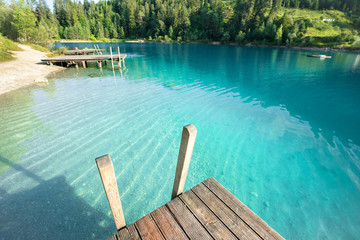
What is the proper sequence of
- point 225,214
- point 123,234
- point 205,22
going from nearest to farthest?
1. point 123,234
2. point 225,214
3. point 205,22

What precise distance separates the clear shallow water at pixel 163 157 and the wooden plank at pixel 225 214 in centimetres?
246

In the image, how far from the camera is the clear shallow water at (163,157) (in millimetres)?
4609

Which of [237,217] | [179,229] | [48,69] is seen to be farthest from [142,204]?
[48,69]

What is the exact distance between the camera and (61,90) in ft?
47.6

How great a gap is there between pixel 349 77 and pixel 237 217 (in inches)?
1257

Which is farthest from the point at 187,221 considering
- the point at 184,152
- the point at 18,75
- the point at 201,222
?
the point at 18,75

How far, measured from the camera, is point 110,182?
6.88 feet

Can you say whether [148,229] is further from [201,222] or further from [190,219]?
[201,222]

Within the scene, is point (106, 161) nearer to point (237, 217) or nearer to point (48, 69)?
point (237, 217)

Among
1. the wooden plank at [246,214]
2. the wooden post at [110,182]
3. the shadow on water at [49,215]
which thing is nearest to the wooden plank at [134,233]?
the wooden post at [110,182]

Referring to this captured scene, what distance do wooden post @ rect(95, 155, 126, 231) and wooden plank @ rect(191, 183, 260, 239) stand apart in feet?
4.79

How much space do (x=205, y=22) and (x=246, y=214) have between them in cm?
11869

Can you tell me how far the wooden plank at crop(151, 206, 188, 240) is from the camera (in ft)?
8.12

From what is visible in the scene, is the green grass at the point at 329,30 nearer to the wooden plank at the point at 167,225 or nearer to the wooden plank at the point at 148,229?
the wooden plank at the point at 167,225
